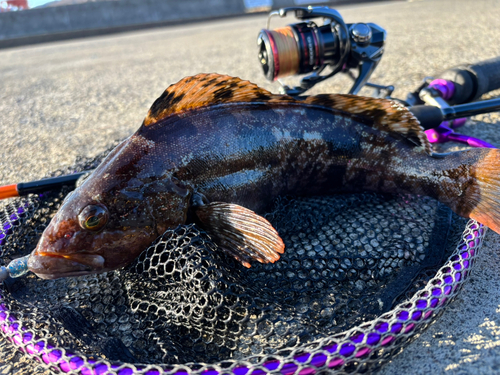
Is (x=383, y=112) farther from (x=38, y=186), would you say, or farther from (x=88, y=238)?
(x=38, y=186)

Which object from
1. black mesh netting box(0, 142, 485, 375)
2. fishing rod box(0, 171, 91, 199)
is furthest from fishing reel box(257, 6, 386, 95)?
fishing rod box(0, 171, 91, 199)

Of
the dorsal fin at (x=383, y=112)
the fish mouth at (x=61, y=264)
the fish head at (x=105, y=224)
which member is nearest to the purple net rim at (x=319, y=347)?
the fish mouth at (x=61, y=264)

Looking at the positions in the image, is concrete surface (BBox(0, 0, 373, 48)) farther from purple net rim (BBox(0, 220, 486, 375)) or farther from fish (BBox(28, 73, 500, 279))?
purple net rim (BBox(0, 220, 486, 375))

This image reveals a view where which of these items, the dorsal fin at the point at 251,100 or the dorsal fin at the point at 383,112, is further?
the dorsal fin at the point at 383,112

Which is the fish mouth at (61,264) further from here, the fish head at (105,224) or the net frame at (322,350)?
the net frame at (322,350)

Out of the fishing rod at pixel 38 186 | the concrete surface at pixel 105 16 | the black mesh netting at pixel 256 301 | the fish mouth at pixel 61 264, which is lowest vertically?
the black mesh netting at pixel 256 301
